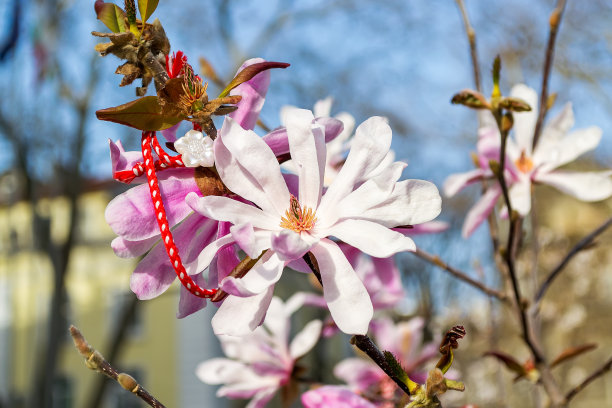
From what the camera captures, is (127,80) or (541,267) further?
(541,267)

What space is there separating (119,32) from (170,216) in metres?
0.13

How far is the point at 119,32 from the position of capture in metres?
0.45

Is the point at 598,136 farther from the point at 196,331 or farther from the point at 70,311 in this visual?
the point at 70,311

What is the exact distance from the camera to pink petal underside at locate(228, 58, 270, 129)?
473 millimetres

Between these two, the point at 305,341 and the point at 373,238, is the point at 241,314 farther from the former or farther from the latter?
the point at 305,341

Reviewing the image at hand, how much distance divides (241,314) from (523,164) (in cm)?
51

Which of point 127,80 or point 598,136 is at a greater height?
point 598,136

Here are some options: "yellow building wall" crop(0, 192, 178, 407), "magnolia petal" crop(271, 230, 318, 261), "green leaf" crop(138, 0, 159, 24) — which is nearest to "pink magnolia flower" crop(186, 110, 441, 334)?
"magnolia petal" crop(271, 230, 318, 261)

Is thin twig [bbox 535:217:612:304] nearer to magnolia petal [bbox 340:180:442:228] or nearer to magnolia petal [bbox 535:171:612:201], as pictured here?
magnolia petal [bbox 535:171:612:201]

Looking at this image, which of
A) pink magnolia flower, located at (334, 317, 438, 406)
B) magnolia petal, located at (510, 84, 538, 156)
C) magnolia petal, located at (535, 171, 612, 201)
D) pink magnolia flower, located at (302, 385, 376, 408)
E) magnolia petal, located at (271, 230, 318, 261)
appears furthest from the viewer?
pink magnolia flower, located at (334, 317, 438, 406)

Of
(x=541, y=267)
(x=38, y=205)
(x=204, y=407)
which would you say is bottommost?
(x=204, y=407)

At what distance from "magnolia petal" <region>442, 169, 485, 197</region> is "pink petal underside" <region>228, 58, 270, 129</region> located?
1.17 feet

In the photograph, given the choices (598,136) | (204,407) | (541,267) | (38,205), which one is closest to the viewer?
(598,136)

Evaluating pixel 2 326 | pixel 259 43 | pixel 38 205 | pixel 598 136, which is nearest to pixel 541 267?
pixel 259 43
